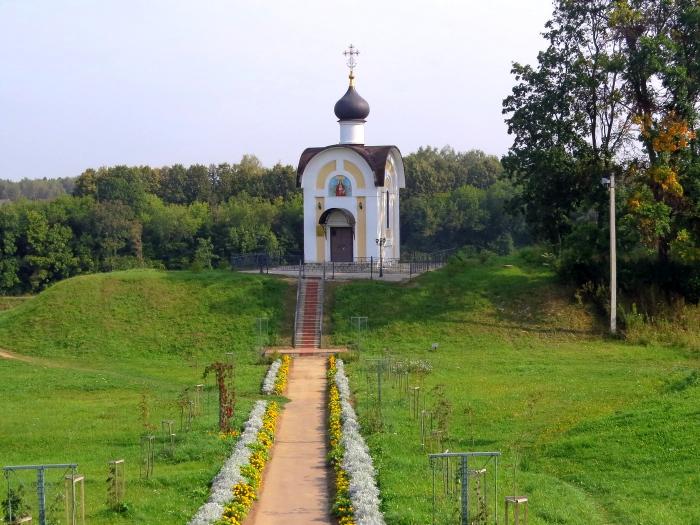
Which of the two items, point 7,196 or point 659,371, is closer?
point 659,371

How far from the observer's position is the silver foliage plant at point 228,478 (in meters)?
12.9

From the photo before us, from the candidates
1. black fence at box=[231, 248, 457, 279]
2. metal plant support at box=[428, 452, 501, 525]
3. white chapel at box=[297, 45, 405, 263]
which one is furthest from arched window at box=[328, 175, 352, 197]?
metal plant support at box=[428, 452, 501, 525]

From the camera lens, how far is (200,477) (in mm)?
15188

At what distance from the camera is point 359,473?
1498 cm

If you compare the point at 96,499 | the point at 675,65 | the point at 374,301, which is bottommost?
the point at 96,499

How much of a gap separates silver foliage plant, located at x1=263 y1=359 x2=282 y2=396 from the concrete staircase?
10.4 ft

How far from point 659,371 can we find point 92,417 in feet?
47.3

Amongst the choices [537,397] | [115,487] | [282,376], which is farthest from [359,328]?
[115,487]

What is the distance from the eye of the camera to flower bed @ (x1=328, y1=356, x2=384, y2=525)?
1304 centimetres

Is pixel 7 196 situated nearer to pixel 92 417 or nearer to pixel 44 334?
pixel 44 334

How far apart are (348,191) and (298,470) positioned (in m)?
27.2

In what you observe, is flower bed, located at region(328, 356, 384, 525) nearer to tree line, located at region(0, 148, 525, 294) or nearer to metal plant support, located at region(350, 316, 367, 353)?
metal plant support, located at region(350, 316, 367, 353)

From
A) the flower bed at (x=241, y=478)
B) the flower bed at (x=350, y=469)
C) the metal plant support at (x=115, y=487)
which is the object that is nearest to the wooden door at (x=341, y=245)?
the flower bed at (x=350, y=469)

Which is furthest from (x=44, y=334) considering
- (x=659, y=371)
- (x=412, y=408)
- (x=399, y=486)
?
(x=399, y=486)
